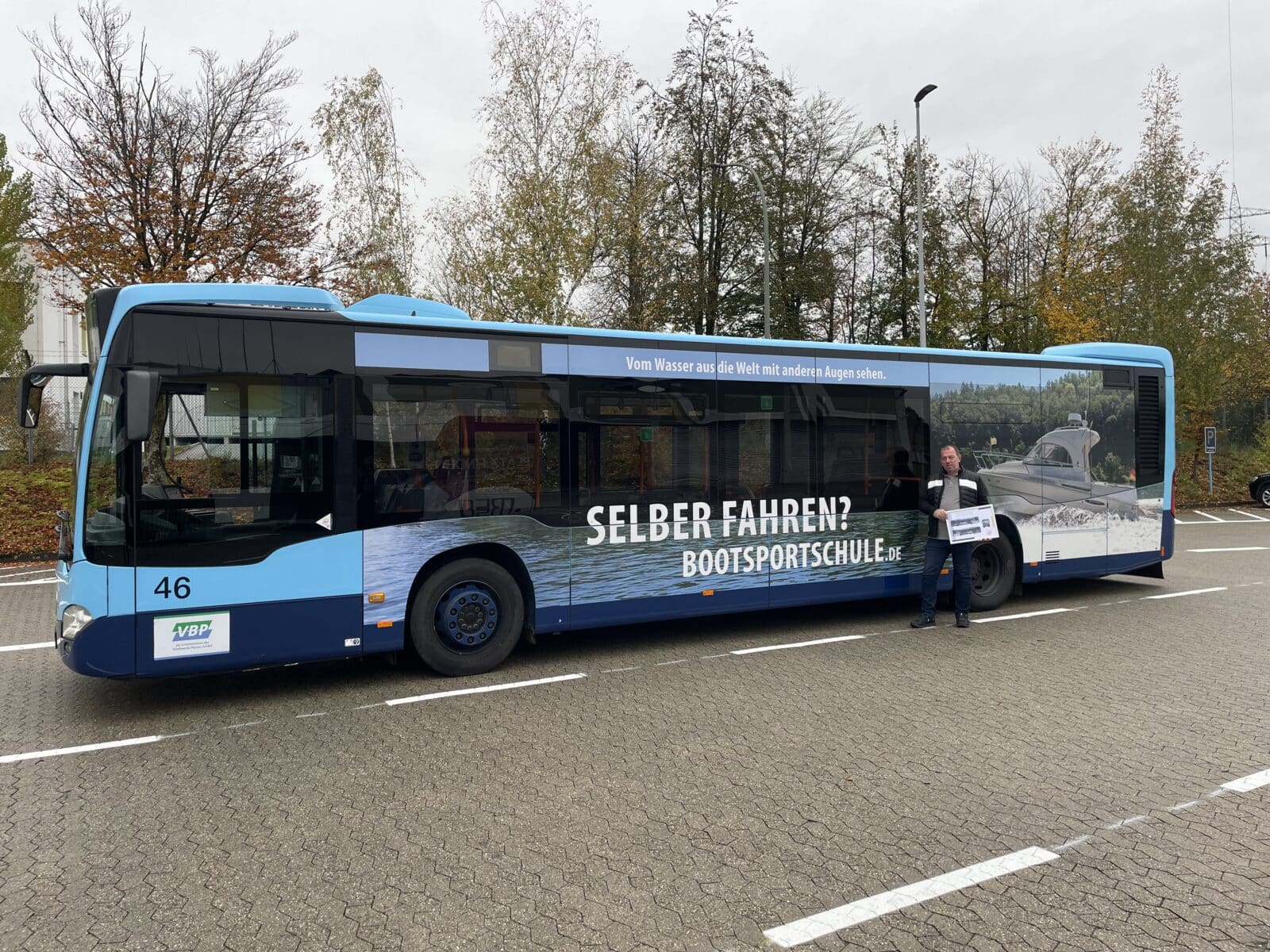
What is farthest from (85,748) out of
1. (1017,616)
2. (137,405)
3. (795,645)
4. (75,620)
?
(1017,616)

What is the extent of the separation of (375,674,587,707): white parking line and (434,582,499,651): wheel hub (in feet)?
1.54

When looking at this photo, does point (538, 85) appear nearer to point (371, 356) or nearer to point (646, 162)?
point (646, 162)

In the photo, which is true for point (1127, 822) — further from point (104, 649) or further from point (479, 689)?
point (104, 649)

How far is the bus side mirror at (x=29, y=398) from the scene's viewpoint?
19.7 ft

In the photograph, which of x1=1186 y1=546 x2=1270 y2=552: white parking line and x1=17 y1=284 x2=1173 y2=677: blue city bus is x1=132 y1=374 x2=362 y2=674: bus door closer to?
x1=17 y1=284 x2=1173 y2=677: blue city bus

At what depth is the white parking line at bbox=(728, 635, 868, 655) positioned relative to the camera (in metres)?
7.66

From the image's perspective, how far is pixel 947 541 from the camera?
874cm

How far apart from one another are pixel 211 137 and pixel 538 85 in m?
6.81

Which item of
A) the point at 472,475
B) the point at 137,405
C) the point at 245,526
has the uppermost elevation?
the point at 137,405

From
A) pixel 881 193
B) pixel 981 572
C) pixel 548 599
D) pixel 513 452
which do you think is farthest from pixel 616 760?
pixel 881 193

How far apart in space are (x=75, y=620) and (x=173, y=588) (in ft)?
1.97

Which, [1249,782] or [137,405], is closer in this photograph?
[1249,782]

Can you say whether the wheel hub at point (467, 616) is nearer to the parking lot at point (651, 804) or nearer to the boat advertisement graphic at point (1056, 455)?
the parking lot at point (651, 804)

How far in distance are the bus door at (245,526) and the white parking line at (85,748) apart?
0.51 m
